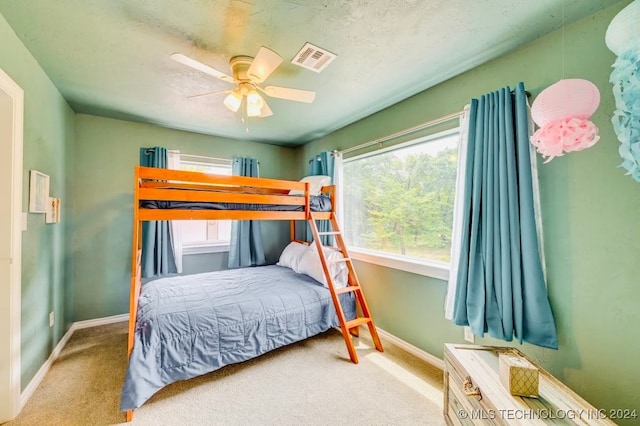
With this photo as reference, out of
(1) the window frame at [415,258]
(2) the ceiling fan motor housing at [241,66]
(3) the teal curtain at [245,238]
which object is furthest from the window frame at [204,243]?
(2) the ceiling fan motor housing at [241,66]

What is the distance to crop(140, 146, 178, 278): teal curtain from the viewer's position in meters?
3.11

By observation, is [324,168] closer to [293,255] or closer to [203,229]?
[293,255]

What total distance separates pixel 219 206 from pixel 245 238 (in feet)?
4.90

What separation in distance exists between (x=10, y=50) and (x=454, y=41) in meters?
2.86

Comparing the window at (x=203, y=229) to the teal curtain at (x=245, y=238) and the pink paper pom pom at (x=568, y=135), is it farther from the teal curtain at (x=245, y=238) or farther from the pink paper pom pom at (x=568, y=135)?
the pink paper pom pom at (x=568, y=135)

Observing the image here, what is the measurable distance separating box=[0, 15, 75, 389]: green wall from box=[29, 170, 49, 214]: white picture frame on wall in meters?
0.04

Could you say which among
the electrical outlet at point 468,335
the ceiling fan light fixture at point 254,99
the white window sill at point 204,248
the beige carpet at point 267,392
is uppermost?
the ceiling fan light fixture at point 254,99

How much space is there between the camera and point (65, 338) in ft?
8.70

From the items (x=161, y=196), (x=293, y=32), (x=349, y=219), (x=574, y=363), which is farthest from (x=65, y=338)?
(x=574, y=363)

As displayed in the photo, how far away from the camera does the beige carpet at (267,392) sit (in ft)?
5.51

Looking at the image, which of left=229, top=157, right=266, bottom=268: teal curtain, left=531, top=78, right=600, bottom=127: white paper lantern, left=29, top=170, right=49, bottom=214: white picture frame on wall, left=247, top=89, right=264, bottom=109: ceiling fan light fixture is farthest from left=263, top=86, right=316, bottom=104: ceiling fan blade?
left=229, top=157, right=266, bottom=268: teal curtain

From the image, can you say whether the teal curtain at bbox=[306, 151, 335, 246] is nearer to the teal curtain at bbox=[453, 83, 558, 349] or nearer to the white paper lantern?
the teal curtain at bbox=[453, 83, 558, 349]

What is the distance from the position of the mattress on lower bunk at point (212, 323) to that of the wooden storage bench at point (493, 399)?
1245mm

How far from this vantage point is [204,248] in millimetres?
3652
